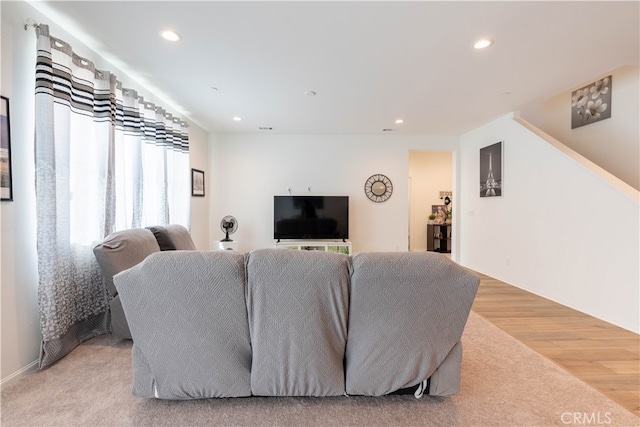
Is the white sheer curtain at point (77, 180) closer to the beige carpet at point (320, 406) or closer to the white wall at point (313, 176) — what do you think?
the beige carpet at point (320, 406)

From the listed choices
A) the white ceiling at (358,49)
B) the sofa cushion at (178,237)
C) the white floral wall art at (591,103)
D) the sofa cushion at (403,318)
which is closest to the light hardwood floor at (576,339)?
the sofa cushion at (403,318)

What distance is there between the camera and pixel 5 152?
1742 mm

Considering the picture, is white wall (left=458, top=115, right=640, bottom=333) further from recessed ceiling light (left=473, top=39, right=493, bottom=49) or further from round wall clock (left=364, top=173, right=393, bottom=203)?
recessed ceiling light (left=473, top=39, right=493, bottom=49)

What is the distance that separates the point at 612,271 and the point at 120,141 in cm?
517

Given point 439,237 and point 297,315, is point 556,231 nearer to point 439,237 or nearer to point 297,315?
point 439,237

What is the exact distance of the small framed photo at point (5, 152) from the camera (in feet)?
5.65

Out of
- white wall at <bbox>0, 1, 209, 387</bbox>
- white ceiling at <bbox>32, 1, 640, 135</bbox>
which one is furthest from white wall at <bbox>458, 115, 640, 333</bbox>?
white wall at <bbox>0, 1, 209, 387</bbox>

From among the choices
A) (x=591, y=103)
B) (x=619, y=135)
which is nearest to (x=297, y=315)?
(x=619, y=135)

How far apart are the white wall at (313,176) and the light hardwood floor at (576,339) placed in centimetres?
237

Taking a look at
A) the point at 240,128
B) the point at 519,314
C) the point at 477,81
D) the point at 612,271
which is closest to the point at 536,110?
the point at 477,81

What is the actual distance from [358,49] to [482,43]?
1.01m

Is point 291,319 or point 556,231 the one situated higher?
point 556,231

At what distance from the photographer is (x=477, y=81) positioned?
2.99 meters

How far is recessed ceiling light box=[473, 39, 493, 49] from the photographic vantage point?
87.8 inches
